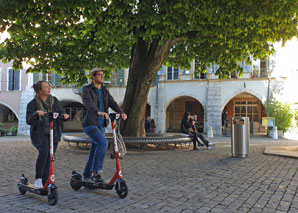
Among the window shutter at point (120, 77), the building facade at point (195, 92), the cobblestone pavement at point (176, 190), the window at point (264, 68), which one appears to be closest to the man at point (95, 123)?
the cobblestone pavement at point (176, 190)

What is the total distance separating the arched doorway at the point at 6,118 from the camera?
30.8m

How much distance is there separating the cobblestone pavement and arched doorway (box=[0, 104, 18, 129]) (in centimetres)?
2527

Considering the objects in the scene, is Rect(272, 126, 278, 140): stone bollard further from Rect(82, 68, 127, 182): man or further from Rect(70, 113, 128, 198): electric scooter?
Rect(70, 113, 128, 198): electric scooter

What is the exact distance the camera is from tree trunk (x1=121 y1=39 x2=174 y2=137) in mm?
11258

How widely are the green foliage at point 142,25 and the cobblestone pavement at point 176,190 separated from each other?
13.1ft

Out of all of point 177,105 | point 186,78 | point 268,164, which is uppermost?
point 186,78

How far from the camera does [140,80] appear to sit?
1131cm

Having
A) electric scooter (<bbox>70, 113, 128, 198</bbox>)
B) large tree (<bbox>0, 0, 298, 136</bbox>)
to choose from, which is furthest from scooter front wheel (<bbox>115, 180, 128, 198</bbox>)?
large tree (<bbox>0, 0, 298, 136</bbox>)

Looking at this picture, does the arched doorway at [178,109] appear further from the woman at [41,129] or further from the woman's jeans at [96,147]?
the woman at [41,129]

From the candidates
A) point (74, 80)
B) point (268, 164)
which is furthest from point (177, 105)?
point (268, 164)

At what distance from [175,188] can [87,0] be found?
5.65m

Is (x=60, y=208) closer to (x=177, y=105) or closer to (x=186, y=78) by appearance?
(x=186, y=78)

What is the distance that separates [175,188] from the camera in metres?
5.09

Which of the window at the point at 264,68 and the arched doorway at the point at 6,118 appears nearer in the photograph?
the window at the point at 264,68
